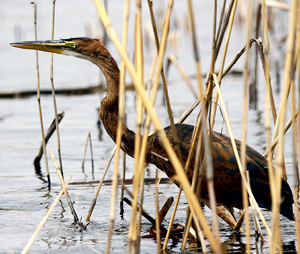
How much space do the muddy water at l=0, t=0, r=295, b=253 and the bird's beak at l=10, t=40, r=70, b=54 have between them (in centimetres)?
131

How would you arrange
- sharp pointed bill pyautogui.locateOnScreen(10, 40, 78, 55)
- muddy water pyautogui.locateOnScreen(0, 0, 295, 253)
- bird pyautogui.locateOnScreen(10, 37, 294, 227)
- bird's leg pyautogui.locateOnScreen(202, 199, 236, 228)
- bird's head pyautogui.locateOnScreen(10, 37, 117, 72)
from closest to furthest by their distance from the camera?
muddy water pyautogui.locateOnScreen(0, 0, 295, 253) → bird pyautogui.locateOnScreen(10, 37, 294, 227) → bird's leg pyautogui.locateOnScreen(202, 199, 236, 228) → sharp pointed bill pyautogui.locateOnScreen(10, 40, 78, 55) → bird's head pyautogui.locateOnScreen(10, 37, 117, 72)

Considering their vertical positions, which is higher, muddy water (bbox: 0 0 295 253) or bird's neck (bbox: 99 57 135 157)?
bird's neck (bbox: 99 57 135 157)

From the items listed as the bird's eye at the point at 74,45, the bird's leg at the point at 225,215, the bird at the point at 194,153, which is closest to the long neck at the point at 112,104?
the bird at the point at 194,153

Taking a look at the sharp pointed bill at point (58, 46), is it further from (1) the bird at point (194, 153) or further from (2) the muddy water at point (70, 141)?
(2) the muddy water at point (70, 141)

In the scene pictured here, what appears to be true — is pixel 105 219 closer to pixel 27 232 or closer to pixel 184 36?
pixel 27 232

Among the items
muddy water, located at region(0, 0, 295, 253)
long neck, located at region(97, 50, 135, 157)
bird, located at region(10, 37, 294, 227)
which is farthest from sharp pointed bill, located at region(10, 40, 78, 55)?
muddy water, located at region(0, 0, 295, 253)

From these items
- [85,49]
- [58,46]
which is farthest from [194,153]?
[58,46]

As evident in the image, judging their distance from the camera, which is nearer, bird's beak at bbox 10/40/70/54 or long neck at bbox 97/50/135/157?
bird's beak at bbox 10/40/70/54

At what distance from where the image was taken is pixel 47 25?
16734 mm

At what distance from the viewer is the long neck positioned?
16.2ft

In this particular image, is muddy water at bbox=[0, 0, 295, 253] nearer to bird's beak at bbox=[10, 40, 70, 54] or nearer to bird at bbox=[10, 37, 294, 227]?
bird at bbox=[10, 37, 294, 227]

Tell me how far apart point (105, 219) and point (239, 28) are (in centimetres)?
1222

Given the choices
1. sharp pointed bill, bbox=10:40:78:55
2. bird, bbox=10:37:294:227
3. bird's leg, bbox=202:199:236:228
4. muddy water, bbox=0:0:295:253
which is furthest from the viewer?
sharp pointed bill, bbox=10:40:78:55

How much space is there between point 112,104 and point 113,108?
0.04 meters
